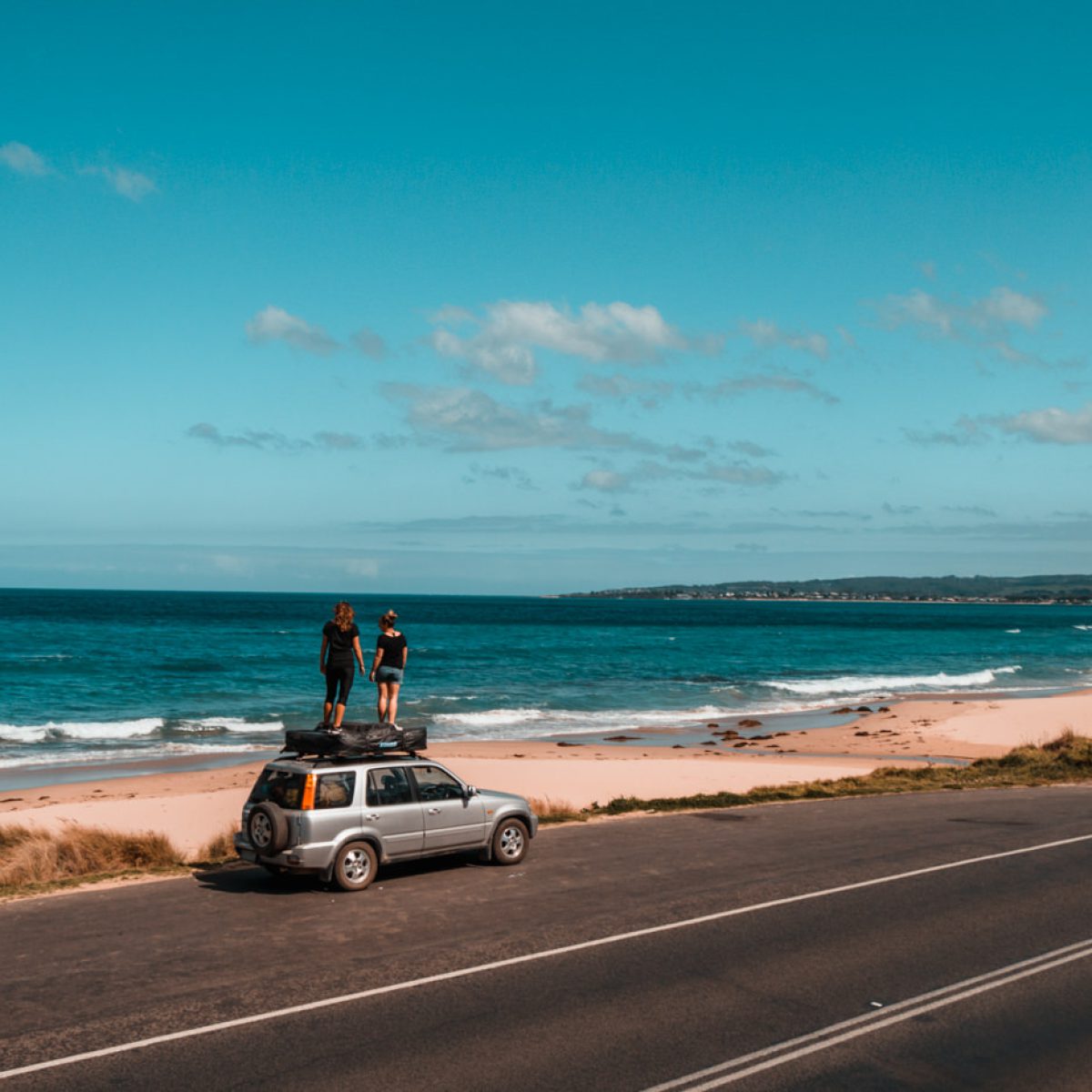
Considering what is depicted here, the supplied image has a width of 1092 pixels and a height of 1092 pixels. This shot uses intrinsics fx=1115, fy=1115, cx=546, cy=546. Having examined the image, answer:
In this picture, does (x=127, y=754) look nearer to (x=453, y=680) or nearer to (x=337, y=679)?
(x=337, y=679)

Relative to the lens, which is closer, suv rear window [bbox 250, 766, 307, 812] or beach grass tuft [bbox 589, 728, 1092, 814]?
suv rear window [bbox 250, 766, 307, 812]

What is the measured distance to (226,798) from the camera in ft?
77.3

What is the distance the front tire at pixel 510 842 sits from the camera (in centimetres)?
1462

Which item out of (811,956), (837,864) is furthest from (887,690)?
(811,956)

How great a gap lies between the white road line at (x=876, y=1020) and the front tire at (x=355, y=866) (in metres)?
6.30

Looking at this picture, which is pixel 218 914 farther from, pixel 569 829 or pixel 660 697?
pixel 660 697

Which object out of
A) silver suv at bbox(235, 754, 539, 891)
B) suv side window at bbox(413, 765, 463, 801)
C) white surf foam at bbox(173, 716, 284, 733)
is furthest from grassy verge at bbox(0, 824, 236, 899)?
white surf foam at bbox(173, 716, 284, 733)

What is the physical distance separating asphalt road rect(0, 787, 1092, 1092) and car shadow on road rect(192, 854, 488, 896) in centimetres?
7

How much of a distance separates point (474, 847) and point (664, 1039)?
643 cm

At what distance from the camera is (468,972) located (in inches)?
388

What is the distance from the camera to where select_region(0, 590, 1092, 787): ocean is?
40.6m

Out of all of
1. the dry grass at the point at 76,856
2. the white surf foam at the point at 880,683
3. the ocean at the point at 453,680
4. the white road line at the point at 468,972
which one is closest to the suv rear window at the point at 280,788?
the dry grass at the point at 76,856

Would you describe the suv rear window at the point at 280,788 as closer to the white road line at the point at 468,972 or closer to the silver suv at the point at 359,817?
the silver suv at the point at 359,817

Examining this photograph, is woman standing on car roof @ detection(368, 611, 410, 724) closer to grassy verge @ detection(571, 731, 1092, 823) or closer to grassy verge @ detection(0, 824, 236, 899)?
grassy verge @ detection(0, 824, 236, 899)
